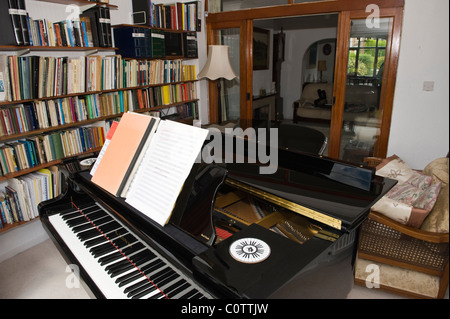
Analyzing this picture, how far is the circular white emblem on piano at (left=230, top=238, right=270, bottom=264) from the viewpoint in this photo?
102 centimetres

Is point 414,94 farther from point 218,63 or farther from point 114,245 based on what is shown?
point 114,245

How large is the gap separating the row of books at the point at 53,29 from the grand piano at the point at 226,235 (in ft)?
4.28

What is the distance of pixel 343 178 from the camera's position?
1616 millimetres

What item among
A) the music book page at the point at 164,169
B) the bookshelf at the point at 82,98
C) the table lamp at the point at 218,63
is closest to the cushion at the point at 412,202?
the music book page at the point at 164,169

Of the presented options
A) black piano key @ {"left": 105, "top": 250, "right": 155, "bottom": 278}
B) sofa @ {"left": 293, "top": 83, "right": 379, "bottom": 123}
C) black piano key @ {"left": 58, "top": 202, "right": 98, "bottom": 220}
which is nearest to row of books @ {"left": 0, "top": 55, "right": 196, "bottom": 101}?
black piano key @ {"left": 58, "top": 202, "right": 98, "bottom": 220}

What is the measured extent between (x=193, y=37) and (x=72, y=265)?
346 cm

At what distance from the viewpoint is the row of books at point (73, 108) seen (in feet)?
7.97

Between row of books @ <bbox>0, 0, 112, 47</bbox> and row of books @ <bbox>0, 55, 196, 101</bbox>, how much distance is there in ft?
0.43

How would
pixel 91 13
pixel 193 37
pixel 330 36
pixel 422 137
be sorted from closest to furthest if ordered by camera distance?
pixel 91 13 → pixel 422 137 → pixel 193 37 → pixel 330 36

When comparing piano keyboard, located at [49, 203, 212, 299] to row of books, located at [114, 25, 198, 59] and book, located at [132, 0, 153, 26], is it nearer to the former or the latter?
row of books, located at [114, 25, 198, 59]

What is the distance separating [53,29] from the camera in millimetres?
2510

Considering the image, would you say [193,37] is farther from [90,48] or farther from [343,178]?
[343,178]

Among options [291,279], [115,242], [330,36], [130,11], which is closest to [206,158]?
[115,242]

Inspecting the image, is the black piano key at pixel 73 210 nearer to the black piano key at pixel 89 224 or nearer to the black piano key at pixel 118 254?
the black piano key at pixel 89 224
